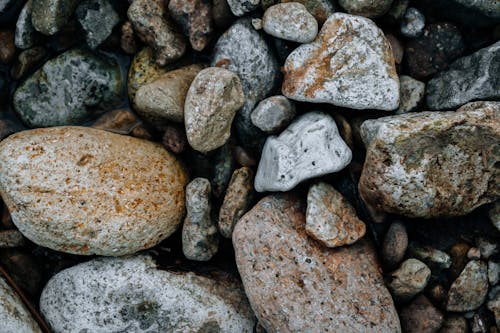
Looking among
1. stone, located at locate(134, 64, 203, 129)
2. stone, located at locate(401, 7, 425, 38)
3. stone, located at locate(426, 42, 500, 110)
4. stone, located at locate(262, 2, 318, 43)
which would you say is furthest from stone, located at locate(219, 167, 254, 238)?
stone, located at locate(401, 7, 425, 38)

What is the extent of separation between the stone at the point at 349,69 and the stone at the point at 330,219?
0.71 meters

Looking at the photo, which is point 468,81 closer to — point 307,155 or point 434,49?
point 434,49

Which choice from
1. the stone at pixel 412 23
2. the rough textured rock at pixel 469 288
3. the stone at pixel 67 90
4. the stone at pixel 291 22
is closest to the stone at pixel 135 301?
the stone at pixel 67 90

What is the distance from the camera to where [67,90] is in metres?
4.38

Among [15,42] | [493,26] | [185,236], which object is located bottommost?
[185,236]

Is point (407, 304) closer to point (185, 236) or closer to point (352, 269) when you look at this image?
point (352, 269)

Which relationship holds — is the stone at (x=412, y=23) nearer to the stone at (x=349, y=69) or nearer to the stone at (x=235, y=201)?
the stone at (x=349, y=69)

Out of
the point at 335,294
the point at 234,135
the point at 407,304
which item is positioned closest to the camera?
the point at 335,294

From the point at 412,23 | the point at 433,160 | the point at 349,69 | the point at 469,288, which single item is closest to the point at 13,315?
the point at 349,69

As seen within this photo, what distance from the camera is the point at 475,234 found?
4.00 meters

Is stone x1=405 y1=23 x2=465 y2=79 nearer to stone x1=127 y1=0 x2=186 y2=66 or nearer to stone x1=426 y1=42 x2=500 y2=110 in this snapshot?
stone x1=426 y1=42 x2=500 y2=110

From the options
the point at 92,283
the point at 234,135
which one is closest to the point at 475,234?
the point at 234,135

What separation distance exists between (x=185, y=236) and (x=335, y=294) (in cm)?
128

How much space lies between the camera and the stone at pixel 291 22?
12.6ft
